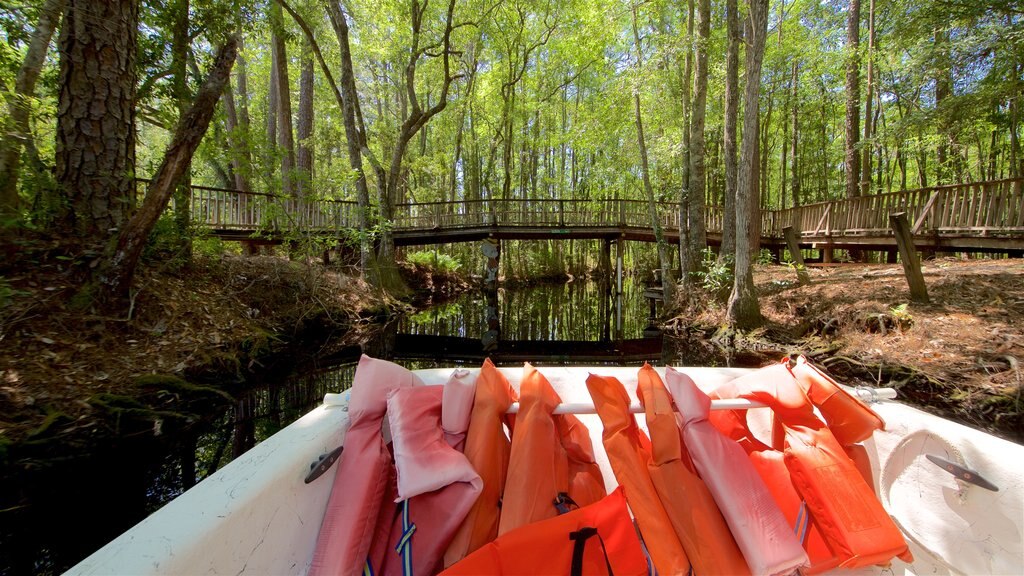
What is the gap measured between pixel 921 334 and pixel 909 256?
1.18 m

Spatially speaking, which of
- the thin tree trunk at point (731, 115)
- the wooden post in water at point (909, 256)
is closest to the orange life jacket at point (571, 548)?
the wooden post in water at point (909, 256)

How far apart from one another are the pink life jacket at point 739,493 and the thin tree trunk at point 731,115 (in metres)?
7.78

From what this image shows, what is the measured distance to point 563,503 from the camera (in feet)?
4.73

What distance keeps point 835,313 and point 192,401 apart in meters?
8.63

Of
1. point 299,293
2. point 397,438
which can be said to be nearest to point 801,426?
point 397,438

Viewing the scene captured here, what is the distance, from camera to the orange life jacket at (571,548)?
1172 millimetres

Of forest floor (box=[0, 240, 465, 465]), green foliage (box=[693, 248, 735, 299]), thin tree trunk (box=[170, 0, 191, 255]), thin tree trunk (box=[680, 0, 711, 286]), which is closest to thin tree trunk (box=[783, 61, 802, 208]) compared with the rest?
thin tree trunk (box=[680, 0, 711, 286])

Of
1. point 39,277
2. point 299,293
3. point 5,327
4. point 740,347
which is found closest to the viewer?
point 5,327

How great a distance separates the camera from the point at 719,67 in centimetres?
994

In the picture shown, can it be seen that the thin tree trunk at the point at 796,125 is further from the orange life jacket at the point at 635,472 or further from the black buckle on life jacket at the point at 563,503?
the black buckle on life jacket at the point at 563,503

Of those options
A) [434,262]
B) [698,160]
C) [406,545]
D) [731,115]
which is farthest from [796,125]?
[406,545]

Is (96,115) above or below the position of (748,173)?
above

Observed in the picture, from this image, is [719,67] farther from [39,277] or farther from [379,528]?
[39,277]

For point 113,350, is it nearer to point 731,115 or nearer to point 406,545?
point 406,545
